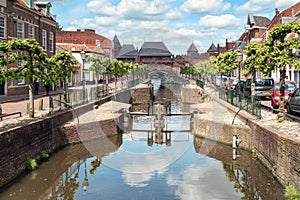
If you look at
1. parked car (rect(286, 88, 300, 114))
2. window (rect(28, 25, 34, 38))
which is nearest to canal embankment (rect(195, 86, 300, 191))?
parked car (rect(286, 88, 300, 114))

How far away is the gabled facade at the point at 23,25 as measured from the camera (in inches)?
1002

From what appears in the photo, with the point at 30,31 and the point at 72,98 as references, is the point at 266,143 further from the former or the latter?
the point at 30,31

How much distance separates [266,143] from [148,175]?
4566 mm

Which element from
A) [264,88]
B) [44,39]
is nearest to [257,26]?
[264,88]

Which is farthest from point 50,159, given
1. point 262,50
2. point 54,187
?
point 262,50

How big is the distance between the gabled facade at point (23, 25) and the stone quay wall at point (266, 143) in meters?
15.9

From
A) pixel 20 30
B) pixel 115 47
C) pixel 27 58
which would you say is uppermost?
pixel 115 47

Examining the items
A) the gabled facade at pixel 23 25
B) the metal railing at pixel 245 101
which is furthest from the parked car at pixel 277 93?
the gabled facade at pixel 23 25

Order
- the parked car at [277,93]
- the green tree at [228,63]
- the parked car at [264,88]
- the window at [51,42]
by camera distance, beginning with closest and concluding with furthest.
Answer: the parked car at [277,93], the parked car at [264,88], the green tree at [228,63], the window at [51,42]

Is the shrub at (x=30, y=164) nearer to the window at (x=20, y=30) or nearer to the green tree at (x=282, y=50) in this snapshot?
the green tree at (x=282, y=50)

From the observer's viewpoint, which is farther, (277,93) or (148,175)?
(277,93)

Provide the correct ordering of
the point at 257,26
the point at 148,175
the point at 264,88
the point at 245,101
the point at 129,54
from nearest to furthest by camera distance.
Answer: the point at 148,175 → the point at 245,101 → the point at 264,88 → the point at 257,26 → the point at 129,54

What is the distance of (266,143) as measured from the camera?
12680 mm

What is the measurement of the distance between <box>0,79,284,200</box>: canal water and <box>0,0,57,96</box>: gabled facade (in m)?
13.0
